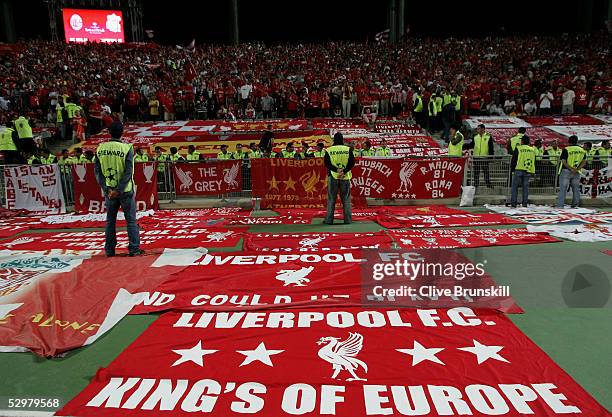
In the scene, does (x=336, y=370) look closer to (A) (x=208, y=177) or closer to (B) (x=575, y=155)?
(A) (x=208, y=177)

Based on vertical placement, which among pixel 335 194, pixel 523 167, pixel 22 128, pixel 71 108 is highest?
pixel 71 108

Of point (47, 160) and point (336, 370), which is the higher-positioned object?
point (47, 160)

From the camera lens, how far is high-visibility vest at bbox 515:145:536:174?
12648 mm

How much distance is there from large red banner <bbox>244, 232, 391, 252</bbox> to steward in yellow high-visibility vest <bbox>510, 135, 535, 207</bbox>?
17.9 feet

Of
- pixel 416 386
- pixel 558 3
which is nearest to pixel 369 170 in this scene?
pixel 416 386

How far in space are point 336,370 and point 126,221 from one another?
16.9ft

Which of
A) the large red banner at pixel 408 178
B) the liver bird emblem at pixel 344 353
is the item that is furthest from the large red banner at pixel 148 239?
the liver bird emblem at pixel 344 353

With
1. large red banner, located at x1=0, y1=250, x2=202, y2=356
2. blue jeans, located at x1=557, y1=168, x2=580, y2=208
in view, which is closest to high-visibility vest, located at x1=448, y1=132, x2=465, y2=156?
blue jeans, located at x1=557, y1=168, x2=580, y2=208

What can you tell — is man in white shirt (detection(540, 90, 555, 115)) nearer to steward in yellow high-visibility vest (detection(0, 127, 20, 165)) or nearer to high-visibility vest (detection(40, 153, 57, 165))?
high-visibility vest (detection(40, 153, 57, 165))

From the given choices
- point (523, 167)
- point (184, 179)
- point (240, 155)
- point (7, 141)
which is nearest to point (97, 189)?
point (184, 179)

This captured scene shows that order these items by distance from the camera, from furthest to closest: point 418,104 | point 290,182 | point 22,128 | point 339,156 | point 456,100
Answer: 1. point 418,104
2. point 456,100
3. point 22,128
4. point 290,182
5. point 339,156

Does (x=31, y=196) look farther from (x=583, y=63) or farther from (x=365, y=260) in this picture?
(x=583, y=63)

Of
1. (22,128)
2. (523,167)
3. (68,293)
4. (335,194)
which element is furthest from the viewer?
(22,128)

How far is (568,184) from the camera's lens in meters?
12.9
